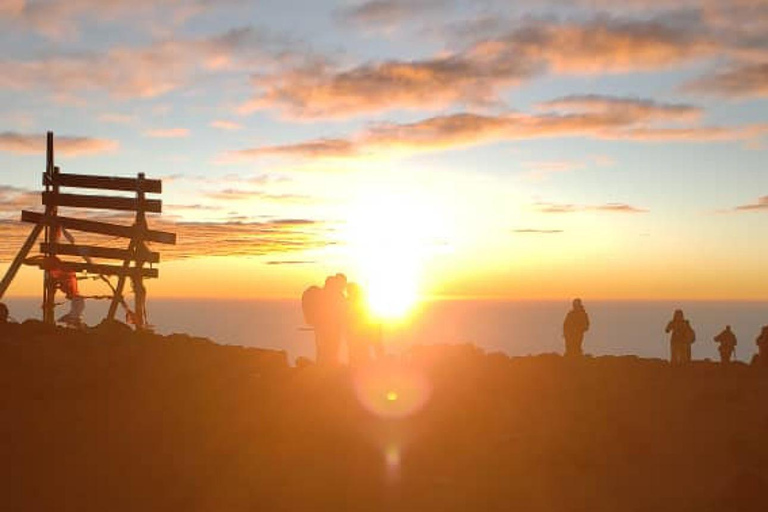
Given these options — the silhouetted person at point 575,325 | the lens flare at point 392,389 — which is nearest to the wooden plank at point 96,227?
the lens flare at point 392,389

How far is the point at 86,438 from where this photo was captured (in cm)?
1225

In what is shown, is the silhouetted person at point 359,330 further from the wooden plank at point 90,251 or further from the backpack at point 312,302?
the wooden plank at point 90,251

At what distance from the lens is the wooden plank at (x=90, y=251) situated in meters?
18.2

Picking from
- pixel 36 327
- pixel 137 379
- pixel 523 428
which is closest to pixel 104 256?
pixel 36 327

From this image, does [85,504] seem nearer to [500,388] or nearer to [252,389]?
[252,389]

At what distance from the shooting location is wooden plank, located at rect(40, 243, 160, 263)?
18203 mm

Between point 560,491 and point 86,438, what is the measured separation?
720 centimetres

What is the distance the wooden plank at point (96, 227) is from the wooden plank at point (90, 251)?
0.34 m

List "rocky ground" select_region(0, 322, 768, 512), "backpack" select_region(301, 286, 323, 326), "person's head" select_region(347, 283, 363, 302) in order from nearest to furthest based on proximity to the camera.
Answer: "rocky ground" select_region(0, 322, 768, 512) < "backpack" select_region(301, 286, 323, 326) < "person's head" select_region(347, 283, 363, 302)

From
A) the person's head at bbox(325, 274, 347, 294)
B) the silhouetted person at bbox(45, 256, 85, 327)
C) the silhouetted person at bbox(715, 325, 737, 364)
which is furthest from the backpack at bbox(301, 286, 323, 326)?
the silhouetted person at bbox(715, 325, 737, 364)

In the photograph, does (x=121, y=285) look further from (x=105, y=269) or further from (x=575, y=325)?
(x=575, y=325)

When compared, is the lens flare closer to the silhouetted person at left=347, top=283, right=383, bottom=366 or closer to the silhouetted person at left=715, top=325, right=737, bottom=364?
the silhouetted person at left=347, top=283, right=383, bottom=366

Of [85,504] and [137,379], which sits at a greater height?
[137,379]

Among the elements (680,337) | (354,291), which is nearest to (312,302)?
(354,291)
